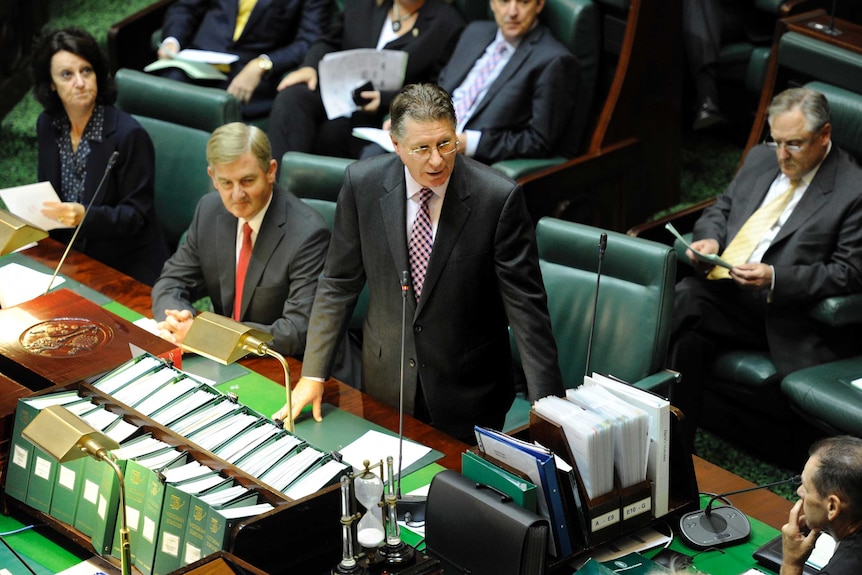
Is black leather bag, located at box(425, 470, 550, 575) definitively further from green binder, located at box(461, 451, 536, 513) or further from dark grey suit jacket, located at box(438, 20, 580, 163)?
dark grey suit jacket, located at box(438, 20, 580, 163)

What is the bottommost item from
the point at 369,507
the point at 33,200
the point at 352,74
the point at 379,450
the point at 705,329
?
the point at 705,329

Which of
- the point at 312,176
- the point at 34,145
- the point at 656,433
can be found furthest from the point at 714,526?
the point at 34,145

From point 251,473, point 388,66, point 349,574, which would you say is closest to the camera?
point 349,574

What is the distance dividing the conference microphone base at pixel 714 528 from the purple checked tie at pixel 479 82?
8.07 ft

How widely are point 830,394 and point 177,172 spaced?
8.17 ft

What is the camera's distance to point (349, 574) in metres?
2.17

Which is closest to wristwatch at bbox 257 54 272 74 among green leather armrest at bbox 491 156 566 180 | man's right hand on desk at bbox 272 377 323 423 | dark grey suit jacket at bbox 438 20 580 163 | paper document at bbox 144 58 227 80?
paper document at bbox 144 58 227 80

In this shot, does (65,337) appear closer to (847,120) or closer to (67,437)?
(67,437)

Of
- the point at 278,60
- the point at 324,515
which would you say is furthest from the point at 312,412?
the point at 278,60

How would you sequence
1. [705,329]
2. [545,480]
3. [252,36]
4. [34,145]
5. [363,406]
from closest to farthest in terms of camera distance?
[545,480] < [363,406] < [705,329] < [252,36] < [34,145]

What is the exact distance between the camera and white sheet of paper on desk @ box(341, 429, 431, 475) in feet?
9.20

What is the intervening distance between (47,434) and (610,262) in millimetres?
1671

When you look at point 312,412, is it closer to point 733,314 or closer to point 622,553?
point 622,553

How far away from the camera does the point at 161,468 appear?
2.43 metres
